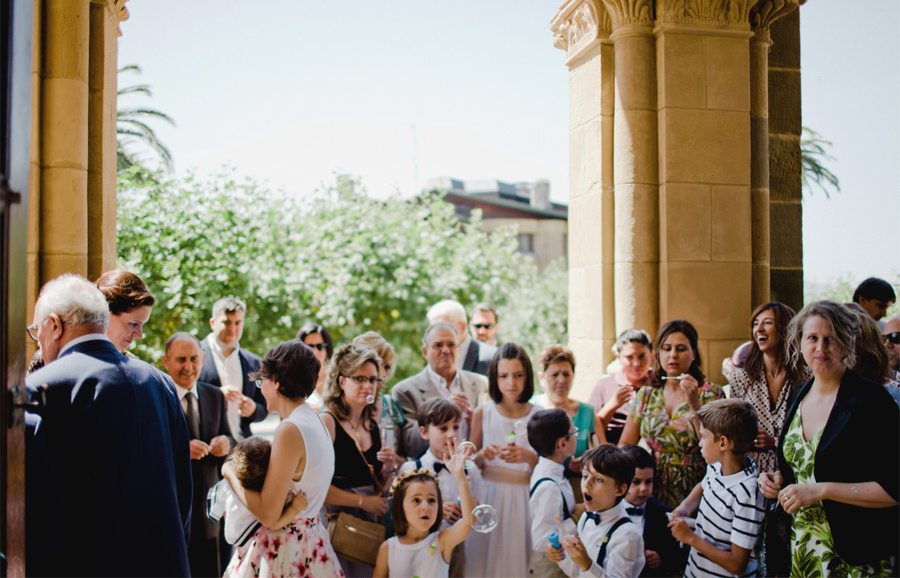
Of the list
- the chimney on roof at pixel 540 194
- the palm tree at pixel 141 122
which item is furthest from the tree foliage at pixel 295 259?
the chimney on roof at pixel 540 194

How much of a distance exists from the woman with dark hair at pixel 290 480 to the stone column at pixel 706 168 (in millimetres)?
2446

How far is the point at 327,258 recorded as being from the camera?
10.5m

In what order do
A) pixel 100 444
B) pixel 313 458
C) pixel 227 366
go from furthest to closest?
pixel 227 366
pixel 313 458
pixel 100 444

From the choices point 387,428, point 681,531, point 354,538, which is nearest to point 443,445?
point 387,428

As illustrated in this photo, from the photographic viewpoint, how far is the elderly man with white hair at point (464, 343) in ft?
16.0

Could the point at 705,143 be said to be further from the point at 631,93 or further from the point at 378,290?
the point at 378,290

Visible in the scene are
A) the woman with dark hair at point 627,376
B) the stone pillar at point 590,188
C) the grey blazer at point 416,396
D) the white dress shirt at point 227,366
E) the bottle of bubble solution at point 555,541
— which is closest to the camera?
the bottle of bubble solution at point 555,541

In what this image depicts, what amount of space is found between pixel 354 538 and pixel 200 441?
1.07m

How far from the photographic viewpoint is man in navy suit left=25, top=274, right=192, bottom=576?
2.13m

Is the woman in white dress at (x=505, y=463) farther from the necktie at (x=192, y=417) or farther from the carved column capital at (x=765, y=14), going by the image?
the carved column capital at (x=765, y=14)

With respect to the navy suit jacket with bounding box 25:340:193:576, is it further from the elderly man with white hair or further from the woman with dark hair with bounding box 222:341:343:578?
the elderly man with white hair

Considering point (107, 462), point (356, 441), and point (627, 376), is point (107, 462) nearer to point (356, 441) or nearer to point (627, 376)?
point (356, 441)

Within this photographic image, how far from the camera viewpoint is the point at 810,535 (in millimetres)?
2732

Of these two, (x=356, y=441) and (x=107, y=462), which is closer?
(x=107, y=462)
